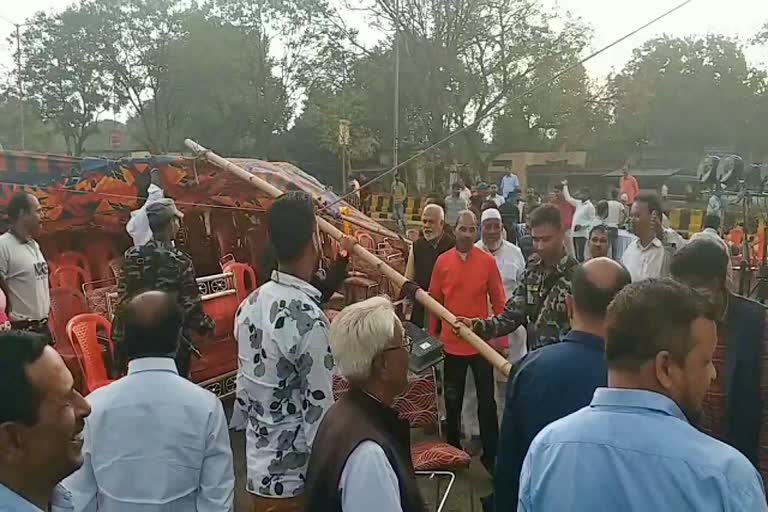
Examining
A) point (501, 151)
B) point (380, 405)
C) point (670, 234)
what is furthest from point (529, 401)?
point (501, 151)

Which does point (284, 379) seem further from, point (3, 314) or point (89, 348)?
point (3, 314)

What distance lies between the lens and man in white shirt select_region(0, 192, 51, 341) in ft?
18.8

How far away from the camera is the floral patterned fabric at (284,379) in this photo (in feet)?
9.63

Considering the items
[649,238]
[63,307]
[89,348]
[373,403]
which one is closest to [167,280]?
[89,348]

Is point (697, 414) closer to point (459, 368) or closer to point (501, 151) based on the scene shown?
point (459, 368)

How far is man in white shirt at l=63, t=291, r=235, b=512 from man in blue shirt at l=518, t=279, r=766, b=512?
1.16 meters

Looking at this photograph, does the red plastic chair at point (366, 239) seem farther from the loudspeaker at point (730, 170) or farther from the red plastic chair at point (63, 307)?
the loudspeaker at point (730, 170)

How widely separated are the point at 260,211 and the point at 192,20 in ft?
99.3

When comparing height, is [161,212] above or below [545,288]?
above

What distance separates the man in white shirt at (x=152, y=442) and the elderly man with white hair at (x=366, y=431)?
1.42ft

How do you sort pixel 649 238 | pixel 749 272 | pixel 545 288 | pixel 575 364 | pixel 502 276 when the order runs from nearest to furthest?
pixel 575 364, pixel 545 288, pixel 649 238, pixel 502 276, pixel 749 272

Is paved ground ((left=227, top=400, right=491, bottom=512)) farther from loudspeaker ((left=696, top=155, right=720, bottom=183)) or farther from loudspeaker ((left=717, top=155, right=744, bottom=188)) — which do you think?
loudspeaker ((left=696, top=155, right=720, bottom=183))

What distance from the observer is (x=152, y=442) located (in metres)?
2.50

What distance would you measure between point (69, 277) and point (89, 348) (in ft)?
12.1
